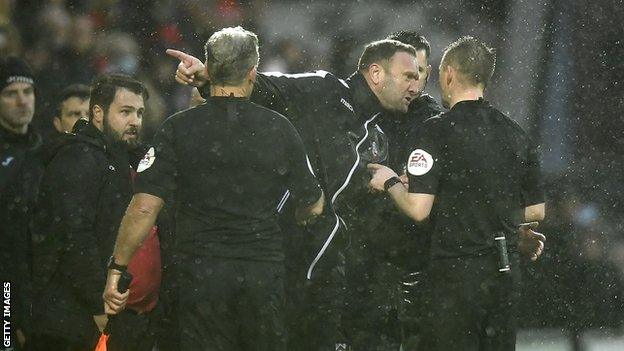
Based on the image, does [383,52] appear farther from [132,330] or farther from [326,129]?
[132,330]

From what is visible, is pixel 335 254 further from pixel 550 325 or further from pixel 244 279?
pixel 550 325

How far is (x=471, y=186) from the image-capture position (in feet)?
14.2

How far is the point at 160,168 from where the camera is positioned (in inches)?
150

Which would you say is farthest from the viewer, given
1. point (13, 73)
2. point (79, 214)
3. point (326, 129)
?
point (13, 73)

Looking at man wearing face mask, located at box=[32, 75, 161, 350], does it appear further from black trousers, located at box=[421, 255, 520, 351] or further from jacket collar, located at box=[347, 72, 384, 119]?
black trousers, located at box=[421, 255, 520, 351]

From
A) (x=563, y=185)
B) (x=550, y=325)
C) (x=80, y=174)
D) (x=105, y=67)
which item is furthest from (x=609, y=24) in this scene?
(x=80, y=174)

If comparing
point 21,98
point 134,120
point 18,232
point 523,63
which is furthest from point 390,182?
point 523,63

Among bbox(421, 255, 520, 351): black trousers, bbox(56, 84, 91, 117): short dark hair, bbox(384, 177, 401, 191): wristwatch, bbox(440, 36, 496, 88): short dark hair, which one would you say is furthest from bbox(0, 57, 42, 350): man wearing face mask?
bbox(440, 36, 496, 88): short dark hair

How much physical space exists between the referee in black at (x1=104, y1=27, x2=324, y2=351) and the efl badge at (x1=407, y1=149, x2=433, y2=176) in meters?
0.66

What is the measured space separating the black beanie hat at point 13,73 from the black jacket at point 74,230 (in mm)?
1471

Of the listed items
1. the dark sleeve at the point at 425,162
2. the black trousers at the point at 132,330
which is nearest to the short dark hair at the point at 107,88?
the black trousers at the point at 132,330

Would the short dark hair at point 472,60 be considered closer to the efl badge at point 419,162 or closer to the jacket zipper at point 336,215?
the efl badge at point 419,162

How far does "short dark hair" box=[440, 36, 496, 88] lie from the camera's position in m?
4.37

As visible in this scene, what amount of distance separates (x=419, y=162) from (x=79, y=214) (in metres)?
1.37
